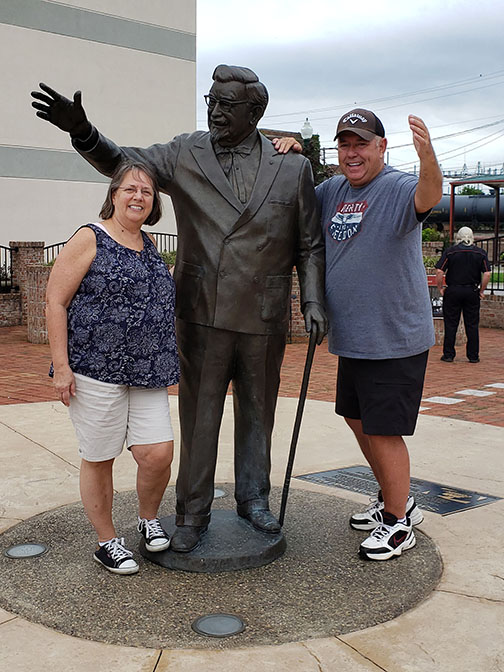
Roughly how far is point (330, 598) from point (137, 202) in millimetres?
1777

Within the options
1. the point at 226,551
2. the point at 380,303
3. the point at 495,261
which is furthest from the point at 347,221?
the point at 495,261

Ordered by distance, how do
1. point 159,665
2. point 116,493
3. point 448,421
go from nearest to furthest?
point 159,665
point 116,493
point 448,421

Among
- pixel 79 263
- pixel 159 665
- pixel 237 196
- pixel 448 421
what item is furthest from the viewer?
pixel 448 421

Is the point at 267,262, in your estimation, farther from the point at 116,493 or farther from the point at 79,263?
the point at 116,493

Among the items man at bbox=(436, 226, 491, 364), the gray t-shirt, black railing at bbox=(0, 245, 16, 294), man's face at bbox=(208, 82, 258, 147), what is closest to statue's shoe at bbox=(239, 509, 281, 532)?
the gray t-shirt

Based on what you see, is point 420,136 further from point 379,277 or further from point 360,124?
point 379,277

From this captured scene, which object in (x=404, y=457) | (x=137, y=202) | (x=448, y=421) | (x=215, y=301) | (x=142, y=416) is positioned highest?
(x=137, y=202)

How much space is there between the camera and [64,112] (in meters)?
3.08

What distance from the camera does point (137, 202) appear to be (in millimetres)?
3145

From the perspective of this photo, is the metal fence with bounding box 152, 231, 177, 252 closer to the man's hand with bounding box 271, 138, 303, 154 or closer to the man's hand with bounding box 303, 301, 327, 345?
the man's hand with bounding box 271, 138, 303, 154

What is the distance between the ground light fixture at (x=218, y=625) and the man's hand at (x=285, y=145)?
2.01m

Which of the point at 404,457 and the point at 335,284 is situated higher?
the point at 335,284

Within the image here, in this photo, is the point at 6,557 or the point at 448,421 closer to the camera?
the point at 6,557

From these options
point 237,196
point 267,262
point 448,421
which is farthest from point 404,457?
point 448,421
